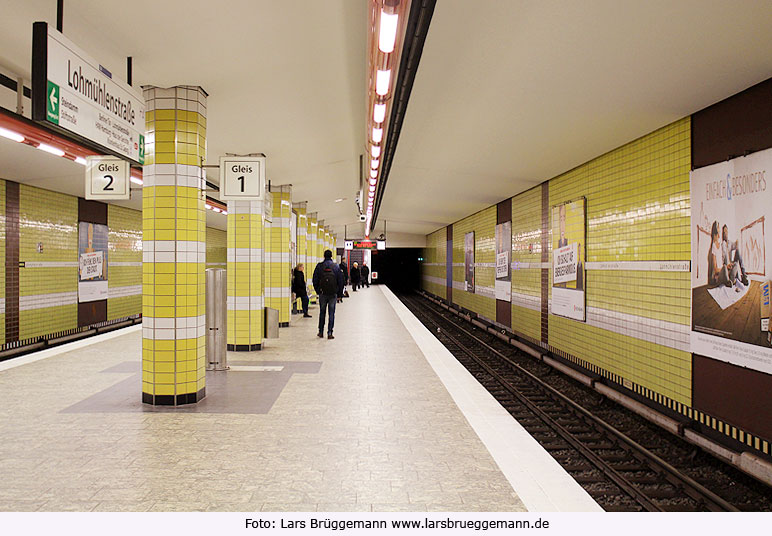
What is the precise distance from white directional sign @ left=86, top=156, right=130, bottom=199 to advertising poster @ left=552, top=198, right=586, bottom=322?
661cm

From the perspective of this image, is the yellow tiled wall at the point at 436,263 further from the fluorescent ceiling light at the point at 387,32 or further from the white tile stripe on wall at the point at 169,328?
the fluorescent ceiling light at the point at 387,32

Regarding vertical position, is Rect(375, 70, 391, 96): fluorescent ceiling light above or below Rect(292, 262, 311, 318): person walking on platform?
above

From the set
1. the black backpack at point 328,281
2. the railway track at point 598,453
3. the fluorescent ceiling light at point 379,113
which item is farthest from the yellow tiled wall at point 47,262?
the railway track at point 598,453

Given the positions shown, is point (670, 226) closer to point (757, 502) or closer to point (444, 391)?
point (757, 502)

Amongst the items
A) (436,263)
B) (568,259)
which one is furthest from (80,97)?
(436,263)

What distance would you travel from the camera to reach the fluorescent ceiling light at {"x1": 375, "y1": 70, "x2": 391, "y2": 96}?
382cm

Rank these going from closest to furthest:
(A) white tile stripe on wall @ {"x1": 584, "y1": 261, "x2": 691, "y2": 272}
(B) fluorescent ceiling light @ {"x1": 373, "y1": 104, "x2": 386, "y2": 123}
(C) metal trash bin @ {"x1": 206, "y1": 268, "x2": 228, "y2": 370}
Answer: (B) fluorescent ceiling light @ {"x1": 373, "y1": 104, "x2": 386, "y2": 123}, (A) white tile stripe on wall @ {"x1": 584, "y1": 261, "x2": 691, "y2": 272}, (C) metal trash bin @ {"x1": 206, "y1": 268, "x2": 228, "y2": 370}

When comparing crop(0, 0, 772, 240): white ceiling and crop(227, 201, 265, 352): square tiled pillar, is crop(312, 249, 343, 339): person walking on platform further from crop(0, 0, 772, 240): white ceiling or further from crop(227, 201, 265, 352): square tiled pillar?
crop(0, 0, 772, 240): white ceiling

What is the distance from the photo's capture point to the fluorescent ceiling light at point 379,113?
4672 millimetres

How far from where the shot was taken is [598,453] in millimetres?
4797

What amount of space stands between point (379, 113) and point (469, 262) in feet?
37.9

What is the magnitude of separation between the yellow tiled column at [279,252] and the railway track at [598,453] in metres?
4.94

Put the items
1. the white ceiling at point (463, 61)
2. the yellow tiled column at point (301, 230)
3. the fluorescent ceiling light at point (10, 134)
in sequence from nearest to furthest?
the white ceiling at point (463, 61) < the fluorescent ceiling light at point (10, 134) < the yellow tiled column at point (301, 230)

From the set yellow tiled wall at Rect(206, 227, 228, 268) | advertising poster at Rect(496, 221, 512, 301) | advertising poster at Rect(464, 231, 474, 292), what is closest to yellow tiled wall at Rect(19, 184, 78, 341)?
yellow tiled wall at Rect(206, 227, 228, 268)
